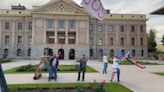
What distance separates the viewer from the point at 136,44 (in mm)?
49031

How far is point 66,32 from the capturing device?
42094 millimetres

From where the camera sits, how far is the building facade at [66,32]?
4141 centimetres

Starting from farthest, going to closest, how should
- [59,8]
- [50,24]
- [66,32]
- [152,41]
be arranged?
[152,41]
[50,24]
[59,8]
[66,32]

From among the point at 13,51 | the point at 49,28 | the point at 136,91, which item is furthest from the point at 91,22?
the point at 136,91

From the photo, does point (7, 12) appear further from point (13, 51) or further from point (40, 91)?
point (40, 91)

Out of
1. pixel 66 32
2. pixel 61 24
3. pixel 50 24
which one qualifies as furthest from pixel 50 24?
pixel 66 32

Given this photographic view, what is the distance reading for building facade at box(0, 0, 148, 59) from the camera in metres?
41.4

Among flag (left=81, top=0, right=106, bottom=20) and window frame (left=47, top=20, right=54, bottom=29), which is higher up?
window frame (left=47, top=20, right=54, bottom=29)

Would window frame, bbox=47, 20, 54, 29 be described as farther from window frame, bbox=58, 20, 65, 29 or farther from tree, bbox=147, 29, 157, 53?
tree, bbox=147, 29, 157, 53

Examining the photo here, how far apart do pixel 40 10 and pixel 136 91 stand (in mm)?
39420

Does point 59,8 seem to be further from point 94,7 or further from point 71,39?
point 94,7

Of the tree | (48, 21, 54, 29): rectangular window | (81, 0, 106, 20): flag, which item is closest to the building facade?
(48, 21, 54, 29): rectangular window

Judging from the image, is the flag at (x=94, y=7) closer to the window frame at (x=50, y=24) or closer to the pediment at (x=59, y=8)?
the pediment at (x=59, y=8)

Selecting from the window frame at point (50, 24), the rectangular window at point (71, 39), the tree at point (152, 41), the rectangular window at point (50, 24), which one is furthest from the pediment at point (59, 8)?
the tree at point (152, 41)
